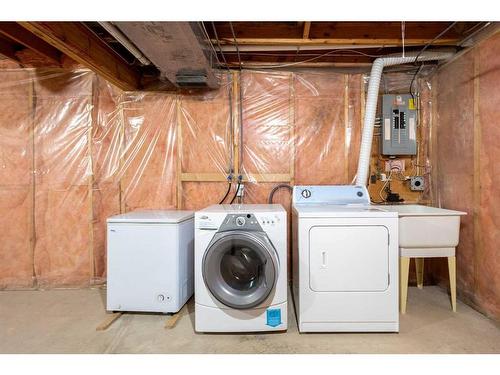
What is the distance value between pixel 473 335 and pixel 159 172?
9.61 ft

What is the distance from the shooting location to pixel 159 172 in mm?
2854

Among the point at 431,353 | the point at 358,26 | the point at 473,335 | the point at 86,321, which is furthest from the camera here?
the point at 358,26

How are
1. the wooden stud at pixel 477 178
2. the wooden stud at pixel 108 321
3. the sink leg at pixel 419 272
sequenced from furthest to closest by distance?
the sink leg at pixel 419 272
the wooden stud at pixel 477 178
the wooden stud at pixel 108 321

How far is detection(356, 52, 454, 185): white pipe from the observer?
2557mm

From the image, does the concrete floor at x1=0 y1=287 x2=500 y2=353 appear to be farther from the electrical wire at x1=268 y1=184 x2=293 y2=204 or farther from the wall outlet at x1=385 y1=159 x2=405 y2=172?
the wall outlet at x1=385 y1=159 x2=405 y2=172

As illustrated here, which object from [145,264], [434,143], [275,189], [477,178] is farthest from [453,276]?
[145,264]

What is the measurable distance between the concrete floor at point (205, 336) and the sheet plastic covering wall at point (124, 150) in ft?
2.26

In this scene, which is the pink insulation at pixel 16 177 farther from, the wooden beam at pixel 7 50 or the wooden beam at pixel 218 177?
the wooden beam at pixel 218 177

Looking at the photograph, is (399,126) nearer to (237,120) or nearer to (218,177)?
(237,120)

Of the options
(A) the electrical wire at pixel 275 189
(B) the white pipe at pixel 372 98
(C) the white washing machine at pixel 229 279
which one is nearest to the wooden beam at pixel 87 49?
(C) the white washing machine at pixel 229 279

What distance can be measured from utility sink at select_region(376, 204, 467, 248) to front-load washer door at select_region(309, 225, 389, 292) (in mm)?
369

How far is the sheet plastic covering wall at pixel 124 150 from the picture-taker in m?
2.80

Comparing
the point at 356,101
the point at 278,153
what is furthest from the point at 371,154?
the point at 278,153
